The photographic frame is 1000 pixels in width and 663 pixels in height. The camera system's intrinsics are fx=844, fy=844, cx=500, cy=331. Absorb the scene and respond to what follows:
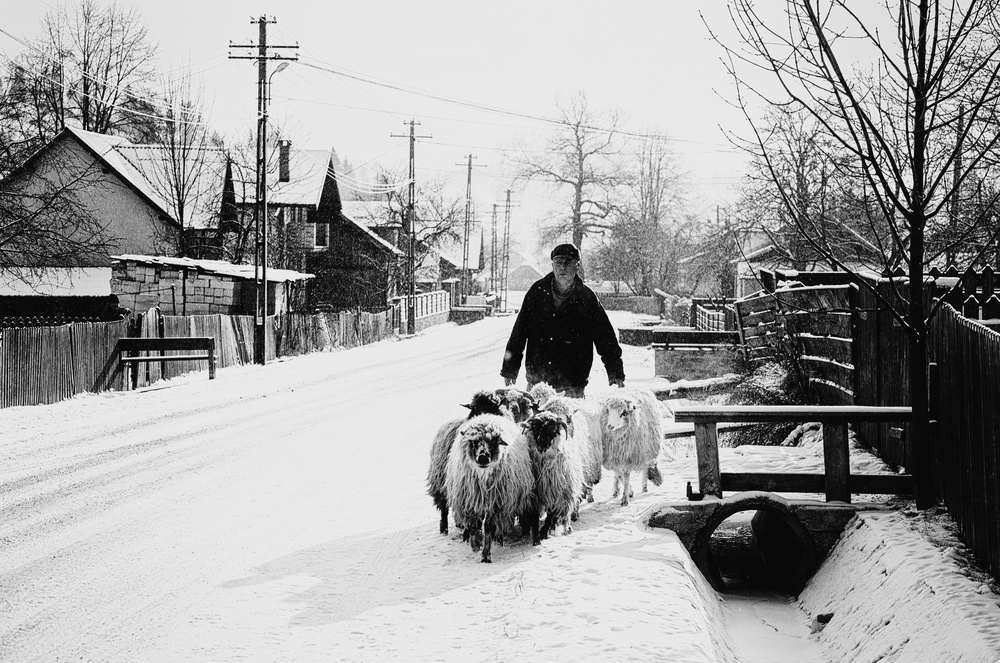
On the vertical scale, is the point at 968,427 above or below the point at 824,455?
above

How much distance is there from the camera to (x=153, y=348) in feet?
62.3

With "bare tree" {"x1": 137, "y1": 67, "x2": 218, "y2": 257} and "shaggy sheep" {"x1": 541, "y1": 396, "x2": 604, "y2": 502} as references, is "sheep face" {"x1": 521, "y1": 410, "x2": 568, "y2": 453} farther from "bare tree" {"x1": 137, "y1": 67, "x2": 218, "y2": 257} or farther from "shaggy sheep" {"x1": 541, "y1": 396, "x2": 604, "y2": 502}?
"bare tree" {"x1": 137, "y1": 67, "x2": 218, "y2": 257}

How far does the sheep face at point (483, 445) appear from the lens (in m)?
6.36

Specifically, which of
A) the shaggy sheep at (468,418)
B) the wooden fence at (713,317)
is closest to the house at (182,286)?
the wooden fence at (713,317)

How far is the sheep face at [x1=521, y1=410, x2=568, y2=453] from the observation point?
23.1 feet

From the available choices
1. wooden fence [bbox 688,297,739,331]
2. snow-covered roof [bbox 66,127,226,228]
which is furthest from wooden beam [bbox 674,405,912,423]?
snow-covered roof [bbox 66,127,226,228]

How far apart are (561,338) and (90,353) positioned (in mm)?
12723

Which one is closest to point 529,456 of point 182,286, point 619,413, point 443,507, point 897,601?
point 443,507

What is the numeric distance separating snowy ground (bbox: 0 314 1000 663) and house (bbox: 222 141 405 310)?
3726 cm

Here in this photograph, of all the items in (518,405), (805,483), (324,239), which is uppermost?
(324,239)

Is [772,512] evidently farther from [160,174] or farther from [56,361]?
[160,174]

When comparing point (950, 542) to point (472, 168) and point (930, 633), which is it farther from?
point (472, 168)

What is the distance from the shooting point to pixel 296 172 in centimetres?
5131

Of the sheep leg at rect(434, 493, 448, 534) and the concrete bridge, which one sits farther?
the sheep leg at rect(434, 493, 448, 534)
